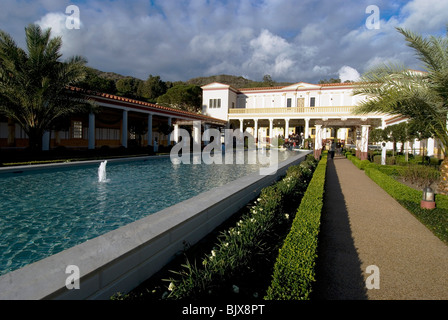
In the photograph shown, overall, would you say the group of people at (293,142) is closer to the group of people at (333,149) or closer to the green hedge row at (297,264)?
the group of people at (333,149)

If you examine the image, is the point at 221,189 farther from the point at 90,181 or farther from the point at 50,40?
the point at 50,40

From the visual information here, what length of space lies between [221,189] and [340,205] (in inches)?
128

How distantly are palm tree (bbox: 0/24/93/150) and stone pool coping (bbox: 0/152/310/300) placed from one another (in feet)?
35.5

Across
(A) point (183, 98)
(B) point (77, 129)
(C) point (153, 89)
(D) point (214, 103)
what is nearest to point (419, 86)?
(B) point (77, 129)

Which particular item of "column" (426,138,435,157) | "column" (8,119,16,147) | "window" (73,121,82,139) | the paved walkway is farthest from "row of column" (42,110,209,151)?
"column" (426,138,435,157)

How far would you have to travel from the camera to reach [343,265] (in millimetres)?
3406

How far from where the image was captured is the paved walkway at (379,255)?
286 cm

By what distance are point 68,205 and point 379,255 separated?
224 inches

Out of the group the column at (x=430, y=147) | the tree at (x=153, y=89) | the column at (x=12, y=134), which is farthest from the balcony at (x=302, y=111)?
the tree at (x=153, y=89)

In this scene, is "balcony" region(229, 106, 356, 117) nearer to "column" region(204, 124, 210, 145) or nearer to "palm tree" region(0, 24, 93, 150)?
"column" region(204, 124, 210, 145)

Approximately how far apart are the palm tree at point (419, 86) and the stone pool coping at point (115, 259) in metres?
6.05

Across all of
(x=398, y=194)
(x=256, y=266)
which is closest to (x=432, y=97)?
(x=398, y=194)

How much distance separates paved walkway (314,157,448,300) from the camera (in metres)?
2.86

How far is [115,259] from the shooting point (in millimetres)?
2178
